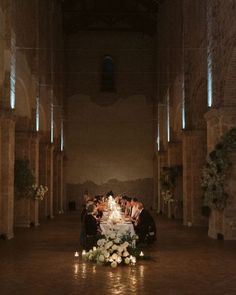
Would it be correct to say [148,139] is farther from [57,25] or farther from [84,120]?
[57,25]

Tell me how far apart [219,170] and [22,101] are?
10307 millimetres

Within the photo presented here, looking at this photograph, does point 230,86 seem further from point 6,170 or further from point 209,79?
point 6,170

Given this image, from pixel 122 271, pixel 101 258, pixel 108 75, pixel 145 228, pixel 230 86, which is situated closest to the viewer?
pixel 122 271

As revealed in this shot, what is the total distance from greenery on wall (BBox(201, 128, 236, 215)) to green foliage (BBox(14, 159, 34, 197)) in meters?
8.53

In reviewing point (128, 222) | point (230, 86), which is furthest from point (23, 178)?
point (230, 86)

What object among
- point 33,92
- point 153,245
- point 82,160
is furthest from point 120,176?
point 153,245

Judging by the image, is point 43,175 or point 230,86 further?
point 43,175

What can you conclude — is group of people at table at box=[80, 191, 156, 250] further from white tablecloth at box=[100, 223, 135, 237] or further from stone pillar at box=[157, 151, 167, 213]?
stone pillar at box=[157, 151, 167, 213]

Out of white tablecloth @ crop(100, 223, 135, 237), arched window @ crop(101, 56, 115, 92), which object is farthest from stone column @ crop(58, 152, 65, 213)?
white tablecloth @ crop(100, 223, 135, 237)

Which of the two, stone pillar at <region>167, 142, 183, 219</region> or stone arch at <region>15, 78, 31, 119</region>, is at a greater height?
stone arch at <region>15, 78, 31, 119</region>

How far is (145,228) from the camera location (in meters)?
17.3

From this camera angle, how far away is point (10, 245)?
58.6ft

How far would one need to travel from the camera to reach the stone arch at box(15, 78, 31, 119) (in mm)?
23834

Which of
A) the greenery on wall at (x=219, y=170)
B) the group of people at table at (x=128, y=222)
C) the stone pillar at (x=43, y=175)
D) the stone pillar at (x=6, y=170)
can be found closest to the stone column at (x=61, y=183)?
the stone pillar at (x=43, y=175)
